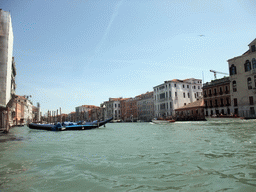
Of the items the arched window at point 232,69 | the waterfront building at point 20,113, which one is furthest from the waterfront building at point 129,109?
the arched window at point 232,69

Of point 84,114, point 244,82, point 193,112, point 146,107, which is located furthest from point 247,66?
point 84,114

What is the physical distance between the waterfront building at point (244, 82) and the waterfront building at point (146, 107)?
118ft

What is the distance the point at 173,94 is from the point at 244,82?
22.2m

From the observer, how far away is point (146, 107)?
72.5 metres

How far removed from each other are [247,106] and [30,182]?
35.2m

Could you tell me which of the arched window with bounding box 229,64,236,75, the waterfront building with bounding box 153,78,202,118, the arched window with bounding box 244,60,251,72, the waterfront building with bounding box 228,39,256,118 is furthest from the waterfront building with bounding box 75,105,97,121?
the arched window with bounding box 244,60,251,72

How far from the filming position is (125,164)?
224 inches

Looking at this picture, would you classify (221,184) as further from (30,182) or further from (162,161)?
(30,182)

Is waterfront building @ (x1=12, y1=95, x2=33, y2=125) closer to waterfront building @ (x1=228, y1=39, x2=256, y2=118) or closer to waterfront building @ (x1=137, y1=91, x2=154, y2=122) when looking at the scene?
waterfront building @ (x1=137, y1=91, x2=154, y2=122)

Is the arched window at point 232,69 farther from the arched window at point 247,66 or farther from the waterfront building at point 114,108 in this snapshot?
the waterfront building at point 114,108

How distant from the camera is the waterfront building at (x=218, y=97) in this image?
36044mm

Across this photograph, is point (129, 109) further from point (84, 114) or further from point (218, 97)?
point (84, 114)

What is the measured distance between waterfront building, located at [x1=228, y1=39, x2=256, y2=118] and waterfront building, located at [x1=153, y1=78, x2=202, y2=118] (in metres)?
19.8

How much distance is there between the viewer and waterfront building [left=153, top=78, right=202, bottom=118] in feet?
177
